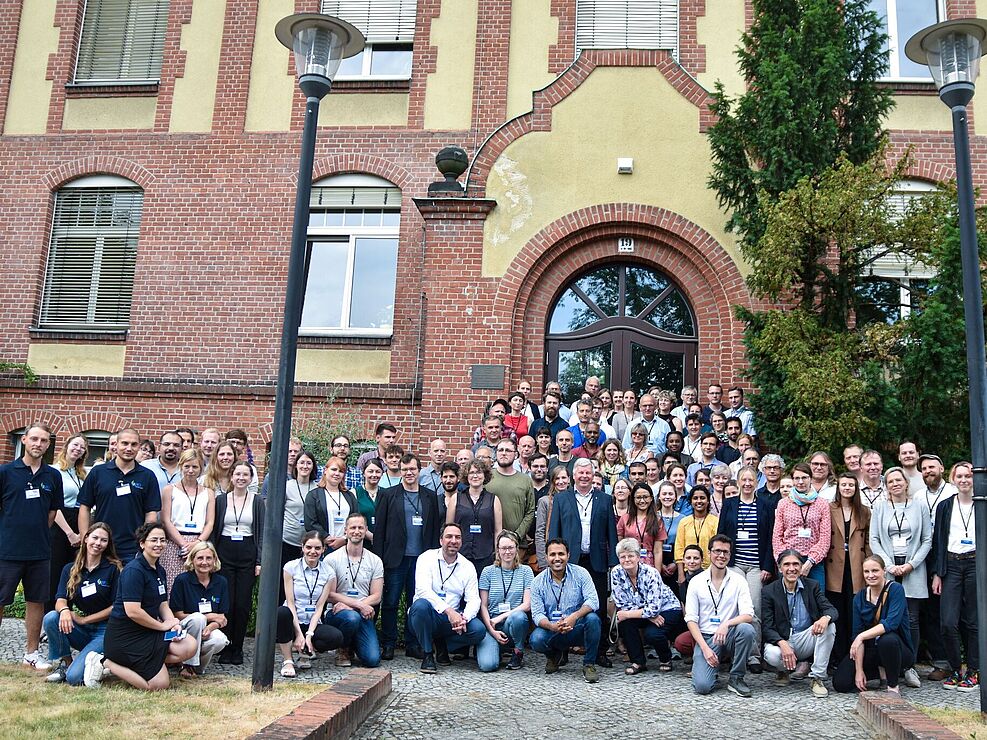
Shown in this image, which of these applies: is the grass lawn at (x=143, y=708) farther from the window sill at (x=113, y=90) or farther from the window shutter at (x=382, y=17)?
the window shutter at (x=382, y=17)

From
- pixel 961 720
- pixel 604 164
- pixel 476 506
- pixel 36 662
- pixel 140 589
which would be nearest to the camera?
pixel 961 720

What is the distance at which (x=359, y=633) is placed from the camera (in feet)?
27.0

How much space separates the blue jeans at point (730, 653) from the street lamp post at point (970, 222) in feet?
5.70

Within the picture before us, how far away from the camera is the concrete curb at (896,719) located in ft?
18.7

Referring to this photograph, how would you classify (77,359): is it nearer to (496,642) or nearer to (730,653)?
(496,642)

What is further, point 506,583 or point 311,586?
point 506,583

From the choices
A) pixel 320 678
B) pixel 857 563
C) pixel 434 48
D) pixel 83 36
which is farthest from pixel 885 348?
pixel 83 36

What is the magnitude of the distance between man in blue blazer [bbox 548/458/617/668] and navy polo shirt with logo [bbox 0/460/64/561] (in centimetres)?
429

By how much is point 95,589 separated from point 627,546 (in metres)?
4.34

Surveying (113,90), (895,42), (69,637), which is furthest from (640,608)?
(113,90)

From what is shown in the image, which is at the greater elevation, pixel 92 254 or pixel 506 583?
pixel 92 254

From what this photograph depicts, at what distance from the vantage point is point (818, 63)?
10.9 m

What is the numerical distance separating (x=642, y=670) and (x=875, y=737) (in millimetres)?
2361

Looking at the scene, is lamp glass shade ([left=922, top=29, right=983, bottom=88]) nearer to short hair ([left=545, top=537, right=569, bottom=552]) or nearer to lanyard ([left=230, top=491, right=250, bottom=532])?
short hair ([left=545, top=537, right=569, bottom=552])
